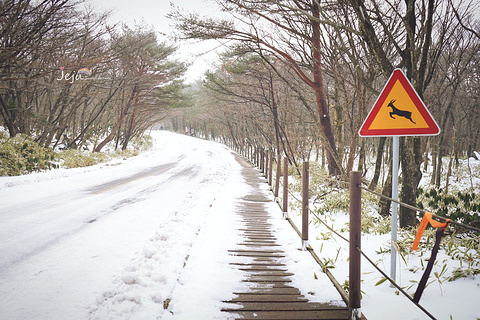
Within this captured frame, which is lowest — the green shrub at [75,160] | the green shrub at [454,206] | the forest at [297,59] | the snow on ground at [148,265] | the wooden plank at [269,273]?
the wooden plank at [269,273]

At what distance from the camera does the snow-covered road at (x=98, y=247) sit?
246 centimetres

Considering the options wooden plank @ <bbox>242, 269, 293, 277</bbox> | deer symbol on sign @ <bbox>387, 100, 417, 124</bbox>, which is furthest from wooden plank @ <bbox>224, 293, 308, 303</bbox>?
deer symbol on sign @ <bbox>387, 100, 417, 124</bbox>

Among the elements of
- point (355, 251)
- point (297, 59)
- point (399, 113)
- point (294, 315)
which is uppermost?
point (297, 59)

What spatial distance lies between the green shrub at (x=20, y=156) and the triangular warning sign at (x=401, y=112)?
11977 mm

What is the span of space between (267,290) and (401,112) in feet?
7.45

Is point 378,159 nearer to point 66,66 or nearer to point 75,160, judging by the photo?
point 66,66

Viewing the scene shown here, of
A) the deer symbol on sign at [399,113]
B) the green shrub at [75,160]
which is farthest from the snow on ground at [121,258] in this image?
the green shrub at [75,160]

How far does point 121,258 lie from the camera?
3.41m

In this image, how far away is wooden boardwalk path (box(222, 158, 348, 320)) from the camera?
233cm

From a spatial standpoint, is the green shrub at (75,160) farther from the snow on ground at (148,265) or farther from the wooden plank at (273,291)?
the wooden plank at (273,291)

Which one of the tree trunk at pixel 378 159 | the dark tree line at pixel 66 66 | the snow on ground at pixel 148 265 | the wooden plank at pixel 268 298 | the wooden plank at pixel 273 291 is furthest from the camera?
the dark tree line at pixel 66 66

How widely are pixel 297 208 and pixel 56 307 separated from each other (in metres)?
5.76

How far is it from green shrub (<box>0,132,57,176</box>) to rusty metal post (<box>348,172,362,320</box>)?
11.7 meters

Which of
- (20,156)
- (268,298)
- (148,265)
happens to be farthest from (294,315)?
(20,156)
